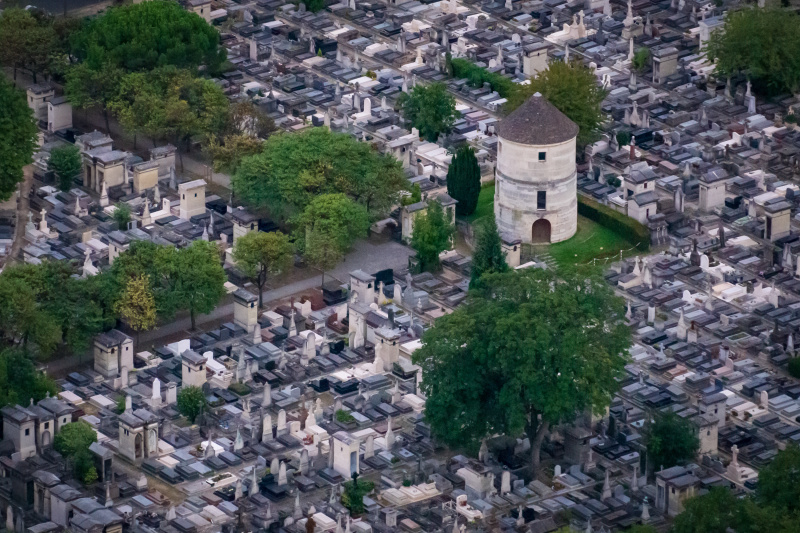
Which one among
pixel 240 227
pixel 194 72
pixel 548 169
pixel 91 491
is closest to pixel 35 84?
pixel 194 72

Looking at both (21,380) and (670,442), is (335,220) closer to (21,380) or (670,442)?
(21,380)

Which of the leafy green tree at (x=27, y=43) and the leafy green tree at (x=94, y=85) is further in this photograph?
the leafy green tree at (x=27, y=43)

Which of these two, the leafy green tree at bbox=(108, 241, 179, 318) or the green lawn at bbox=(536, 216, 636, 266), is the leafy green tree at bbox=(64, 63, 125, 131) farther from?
the green lawn at bbox=(536, 216, 636, 266)

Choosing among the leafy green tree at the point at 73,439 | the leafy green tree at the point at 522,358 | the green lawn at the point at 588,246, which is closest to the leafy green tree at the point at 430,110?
the green lawn at the point at 588,246

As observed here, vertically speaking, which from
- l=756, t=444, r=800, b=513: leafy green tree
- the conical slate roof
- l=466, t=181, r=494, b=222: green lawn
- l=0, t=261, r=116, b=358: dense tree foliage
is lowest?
l=466, t=181, r=494, b=222: green lawn

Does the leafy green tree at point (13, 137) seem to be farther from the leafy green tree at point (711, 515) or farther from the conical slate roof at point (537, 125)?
the leafy green tree at point (711, 515)

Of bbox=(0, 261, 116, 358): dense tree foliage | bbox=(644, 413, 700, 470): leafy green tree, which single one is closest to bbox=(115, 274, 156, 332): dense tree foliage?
bbox=(0, 261, 116, 358): dense tree foliage

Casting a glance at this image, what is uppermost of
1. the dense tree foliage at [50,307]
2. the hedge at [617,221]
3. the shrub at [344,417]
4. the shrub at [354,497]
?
the dense tree foliage at [50,307]

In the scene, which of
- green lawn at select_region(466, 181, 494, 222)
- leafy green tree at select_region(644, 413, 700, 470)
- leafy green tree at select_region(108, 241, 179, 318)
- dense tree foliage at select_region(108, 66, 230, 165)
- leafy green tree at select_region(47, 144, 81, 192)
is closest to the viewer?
leafy green tree at select_region(644, 413, 700, 470)
